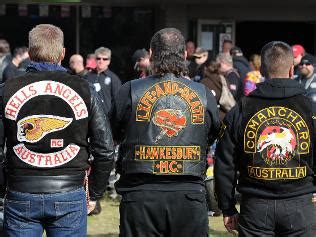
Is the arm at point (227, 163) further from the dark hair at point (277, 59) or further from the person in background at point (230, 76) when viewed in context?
the person in background at point (230, 76)

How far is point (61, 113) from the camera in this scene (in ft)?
13.7

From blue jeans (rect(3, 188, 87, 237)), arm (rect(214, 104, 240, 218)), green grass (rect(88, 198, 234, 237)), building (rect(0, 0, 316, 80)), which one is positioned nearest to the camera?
blue jeans (rect(3, 188, 87, 237))

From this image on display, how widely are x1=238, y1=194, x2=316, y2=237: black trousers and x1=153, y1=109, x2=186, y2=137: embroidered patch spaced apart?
1.98 ft

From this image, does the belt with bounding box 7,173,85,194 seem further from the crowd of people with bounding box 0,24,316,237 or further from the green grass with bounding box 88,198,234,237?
the green grass with bounding box 88,198,234,237

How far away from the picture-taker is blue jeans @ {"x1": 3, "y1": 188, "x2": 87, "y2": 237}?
13.5 ft

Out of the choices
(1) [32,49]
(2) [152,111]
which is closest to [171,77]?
(2) [152,111]

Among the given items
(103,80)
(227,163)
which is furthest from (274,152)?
(103,80)

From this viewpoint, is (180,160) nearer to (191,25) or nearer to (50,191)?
(50,191)

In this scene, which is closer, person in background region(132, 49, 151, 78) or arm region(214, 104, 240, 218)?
arm region(214, 104, 240, 218)

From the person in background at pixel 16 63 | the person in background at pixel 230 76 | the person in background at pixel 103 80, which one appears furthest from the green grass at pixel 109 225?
the person in background at pixel 16 63

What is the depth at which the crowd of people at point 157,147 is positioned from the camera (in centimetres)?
416

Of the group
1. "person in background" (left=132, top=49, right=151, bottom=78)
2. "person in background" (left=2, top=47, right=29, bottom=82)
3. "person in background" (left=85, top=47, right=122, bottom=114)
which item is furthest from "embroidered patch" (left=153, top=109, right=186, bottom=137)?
"person in background" (left=2, top=47, right=29, bottom=82)

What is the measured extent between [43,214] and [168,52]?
1.17 m

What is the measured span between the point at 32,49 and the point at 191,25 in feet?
39.1
